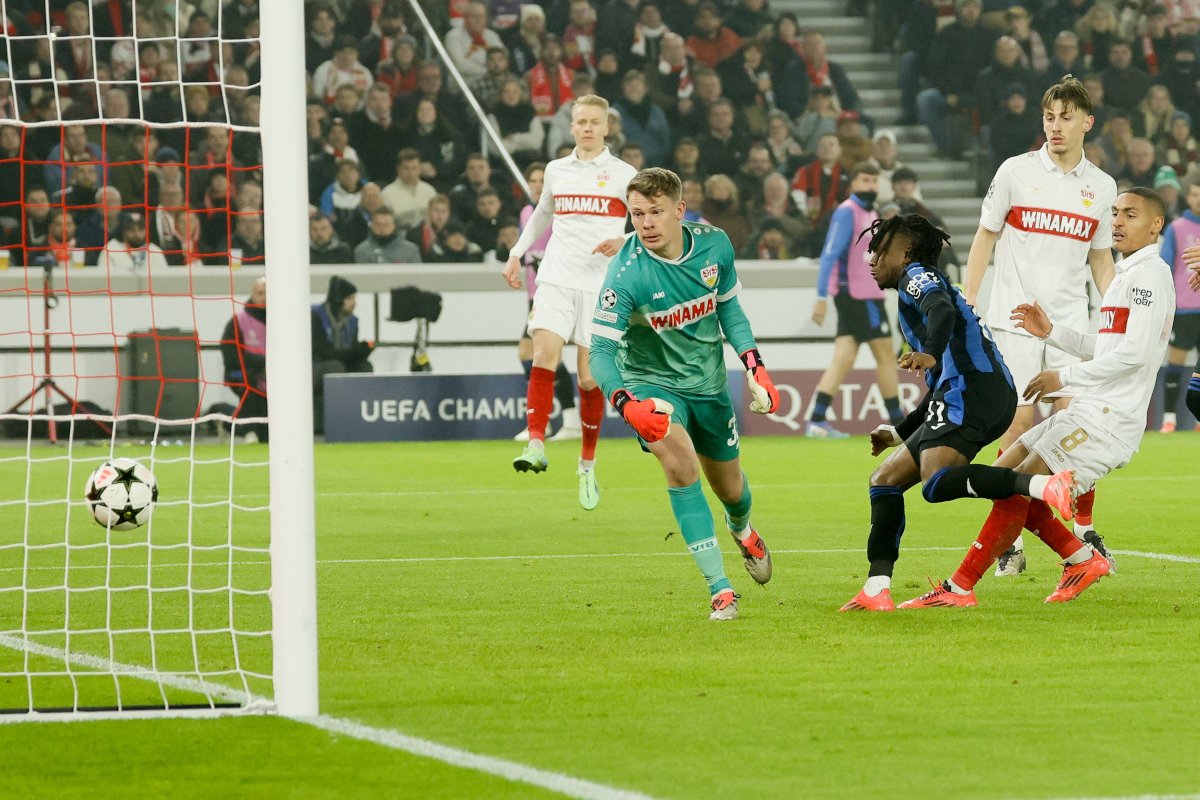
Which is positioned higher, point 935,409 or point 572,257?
point 935,409

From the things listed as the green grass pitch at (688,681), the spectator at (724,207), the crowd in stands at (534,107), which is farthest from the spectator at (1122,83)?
the green grass pitch at (688,681)

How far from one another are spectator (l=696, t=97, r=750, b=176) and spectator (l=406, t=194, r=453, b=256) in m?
3.15

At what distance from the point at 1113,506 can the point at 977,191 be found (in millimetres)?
11370

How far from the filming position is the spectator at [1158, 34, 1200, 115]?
20688 millimetres

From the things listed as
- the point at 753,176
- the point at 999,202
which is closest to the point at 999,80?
the point at 753,176

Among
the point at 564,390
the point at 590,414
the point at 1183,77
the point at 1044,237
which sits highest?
the point at 1183,77

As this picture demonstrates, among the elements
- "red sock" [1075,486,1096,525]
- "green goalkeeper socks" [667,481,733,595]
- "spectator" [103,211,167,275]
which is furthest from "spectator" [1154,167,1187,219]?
"green goalkeeper socks" [667,481,733,595]

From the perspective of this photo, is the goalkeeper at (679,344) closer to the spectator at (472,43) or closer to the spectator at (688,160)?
the spectator at (688,160)

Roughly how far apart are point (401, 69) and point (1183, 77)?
33.4 feet

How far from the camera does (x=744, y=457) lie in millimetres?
13062

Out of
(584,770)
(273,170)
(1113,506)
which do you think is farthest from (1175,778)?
(1113,506)

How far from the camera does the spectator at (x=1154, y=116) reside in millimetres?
19891

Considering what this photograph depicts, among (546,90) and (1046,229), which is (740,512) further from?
(546,90)

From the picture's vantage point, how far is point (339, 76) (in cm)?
1812
